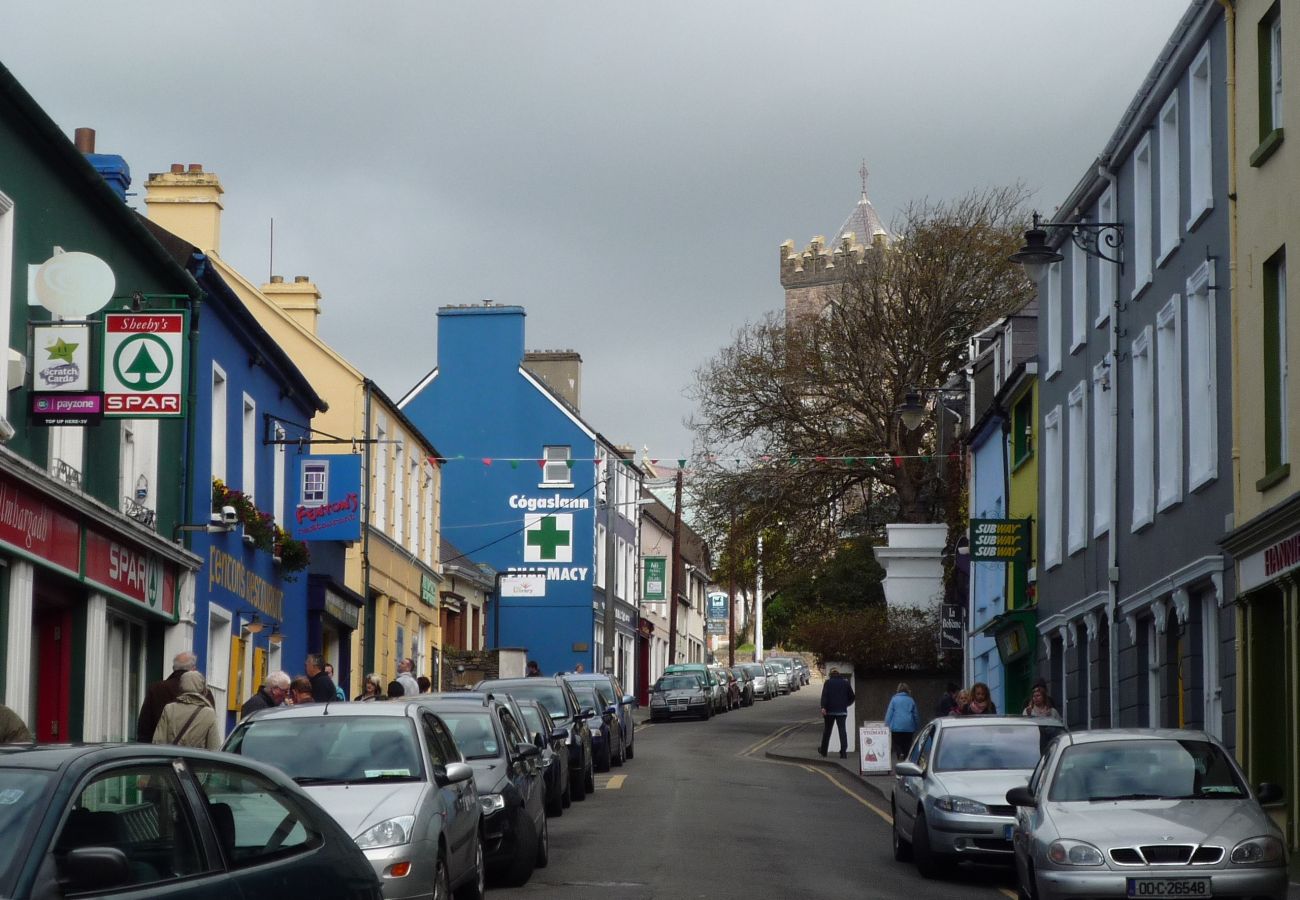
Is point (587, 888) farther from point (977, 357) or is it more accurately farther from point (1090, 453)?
point (977, 357)

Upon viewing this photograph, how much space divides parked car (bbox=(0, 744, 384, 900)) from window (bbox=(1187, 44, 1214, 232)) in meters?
15.9

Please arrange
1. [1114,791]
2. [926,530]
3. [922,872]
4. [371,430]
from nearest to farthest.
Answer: [1114,791] → [922,872] → [371,430] → [926,530]

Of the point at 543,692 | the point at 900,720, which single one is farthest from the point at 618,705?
the point at 543,692

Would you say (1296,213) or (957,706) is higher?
(1296,213)

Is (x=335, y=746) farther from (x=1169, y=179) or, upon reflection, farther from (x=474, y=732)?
(x=1169, y=179)

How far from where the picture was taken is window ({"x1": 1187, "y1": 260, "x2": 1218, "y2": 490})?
2072cm

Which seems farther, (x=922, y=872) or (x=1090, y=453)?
(x=1090, y=453)

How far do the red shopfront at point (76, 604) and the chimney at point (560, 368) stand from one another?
40584 millimetres

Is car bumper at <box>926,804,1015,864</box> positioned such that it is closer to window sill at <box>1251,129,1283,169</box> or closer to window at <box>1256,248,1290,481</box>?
window at <box>1256,248,1290,481</box>

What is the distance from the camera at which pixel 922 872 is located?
55.8ft

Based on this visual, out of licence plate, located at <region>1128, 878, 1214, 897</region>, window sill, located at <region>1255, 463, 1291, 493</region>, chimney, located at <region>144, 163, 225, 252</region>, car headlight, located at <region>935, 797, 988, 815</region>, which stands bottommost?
licence plate, located at <region>1128, 878, 1214, 897</region>

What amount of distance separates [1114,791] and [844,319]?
113 feet

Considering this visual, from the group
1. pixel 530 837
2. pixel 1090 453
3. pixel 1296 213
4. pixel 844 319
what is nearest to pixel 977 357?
pixel 844 319

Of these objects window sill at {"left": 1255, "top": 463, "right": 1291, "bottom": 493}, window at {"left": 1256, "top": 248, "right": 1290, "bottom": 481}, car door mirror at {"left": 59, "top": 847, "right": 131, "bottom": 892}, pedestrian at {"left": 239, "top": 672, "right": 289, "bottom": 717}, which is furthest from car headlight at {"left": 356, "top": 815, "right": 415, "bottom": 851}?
window at {"left": 1256, "top": 248, "right": 1290, "bottom": 481}
